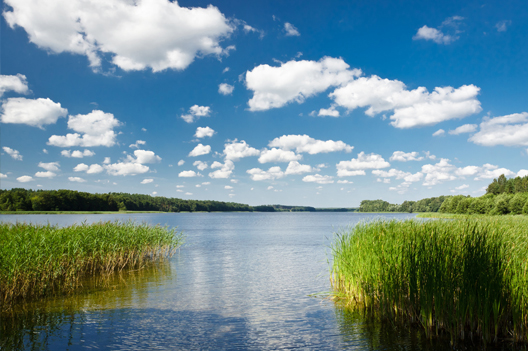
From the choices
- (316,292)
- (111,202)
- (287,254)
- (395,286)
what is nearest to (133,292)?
(316,292)

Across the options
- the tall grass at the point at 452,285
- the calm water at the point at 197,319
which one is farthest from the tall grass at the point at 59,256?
the tall grass at the point at 452,285

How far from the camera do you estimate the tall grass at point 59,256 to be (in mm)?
12656

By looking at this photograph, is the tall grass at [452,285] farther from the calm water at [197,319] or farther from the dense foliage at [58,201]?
the dense foliage at [58,201]

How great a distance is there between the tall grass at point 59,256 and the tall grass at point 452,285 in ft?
42.1

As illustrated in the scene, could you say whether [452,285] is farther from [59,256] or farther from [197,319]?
[59,256]

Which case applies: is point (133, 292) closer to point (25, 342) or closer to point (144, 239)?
point (25, 342)

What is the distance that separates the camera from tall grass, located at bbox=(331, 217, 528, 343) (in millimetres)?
8312

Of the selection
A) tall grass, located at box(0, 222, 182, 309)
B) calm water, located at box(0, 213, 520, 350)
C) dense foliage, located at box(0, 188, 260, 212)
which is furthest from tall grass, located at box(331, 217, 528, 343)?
dense foliage, located at box(0, 188, 260, 212)

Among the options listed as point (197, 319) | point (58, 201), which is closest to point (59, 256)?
point (197, 319)

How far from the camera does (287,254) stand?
1204 inches

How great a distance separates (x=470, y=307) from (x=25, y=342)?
12019mm

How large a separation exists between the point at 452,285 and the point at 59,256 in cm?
1558

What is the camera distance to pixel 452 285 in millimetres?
8867

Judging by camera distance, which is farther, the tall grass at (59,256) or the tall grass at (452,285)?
the tall grass at (59,256)
